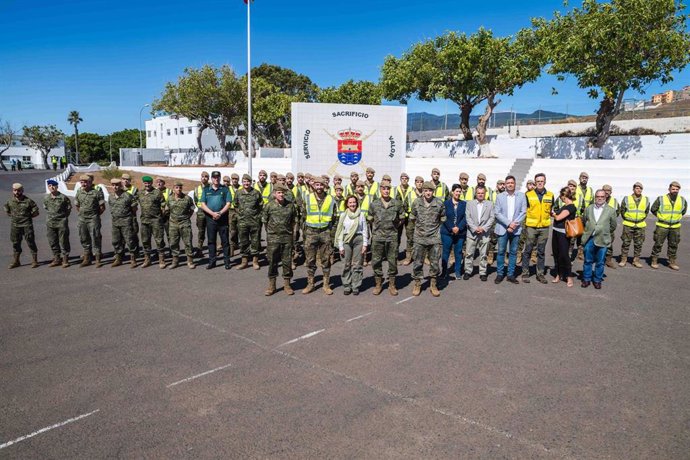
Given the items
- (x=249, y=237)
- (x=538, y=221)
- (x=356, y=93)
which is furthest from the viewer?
(x=356, y=93)

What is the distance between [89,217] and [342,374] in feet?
24.5

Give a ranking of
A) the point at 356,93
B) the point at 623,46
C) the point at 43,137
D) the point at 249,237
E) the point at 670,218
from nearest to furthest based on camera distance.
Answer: the point at 670,218 < the point at 249,237 < the point at 623,46 < the point at 356,93 < the point at 43,137

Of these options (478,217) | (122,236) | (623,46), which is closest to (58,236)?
(122,236)

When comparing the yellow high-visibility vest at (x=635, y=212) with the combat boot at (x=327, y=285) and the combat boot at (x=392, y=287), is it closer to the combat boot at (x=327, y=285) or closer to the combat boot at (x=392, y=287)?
the combat boot at (x=392, y=287)

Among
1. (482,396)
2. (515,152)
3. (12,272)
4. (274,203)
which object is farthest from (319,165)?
(515,152)

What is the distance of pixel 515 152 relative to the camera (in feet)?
108

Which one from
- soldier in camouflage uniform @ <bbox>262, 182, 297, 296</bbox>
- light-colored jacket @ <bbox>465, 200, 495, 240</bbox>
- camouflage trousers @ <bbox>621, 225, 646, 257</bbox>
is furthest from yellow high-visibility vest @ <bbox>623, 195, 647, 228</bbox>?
soldier in camouflage uniform @ <bbox>262, 182, 297, 296</bbox>

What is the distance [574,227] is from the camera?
8344mm

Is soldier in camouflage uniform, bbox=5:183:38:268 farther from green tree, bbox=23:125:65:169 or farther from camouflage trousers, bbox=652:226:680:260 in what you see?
green tree, bbox=23:125:65:169

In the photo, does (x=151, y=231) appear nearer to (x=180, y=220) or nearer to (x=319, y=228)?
(x=180, y=220)

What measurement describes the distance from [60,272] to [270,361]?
6.47 meters

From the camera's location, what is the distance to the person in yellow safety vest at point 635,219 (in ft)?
32.5

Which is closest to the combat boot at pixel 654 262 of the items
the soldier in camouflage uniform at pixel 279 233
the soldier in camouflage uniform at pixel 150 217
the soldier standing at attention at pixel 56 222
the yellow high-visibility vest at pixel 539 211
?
the yellow high-visibility vest at pixel 539 211

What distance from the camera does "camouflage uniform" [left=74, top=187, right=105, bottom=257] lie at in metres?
9.74
